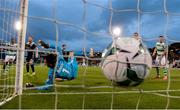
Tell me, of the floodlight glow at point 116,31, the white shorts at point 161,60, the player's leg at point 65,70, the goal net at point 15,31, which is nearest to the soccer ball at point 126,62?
the floodlight glow at point 116,31

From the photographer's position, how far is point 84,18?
22.0ft

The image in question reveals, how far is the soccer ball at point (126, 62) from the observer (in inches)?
246

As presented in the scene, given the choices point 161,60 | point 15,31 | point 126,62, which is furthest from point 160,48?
point 126,62

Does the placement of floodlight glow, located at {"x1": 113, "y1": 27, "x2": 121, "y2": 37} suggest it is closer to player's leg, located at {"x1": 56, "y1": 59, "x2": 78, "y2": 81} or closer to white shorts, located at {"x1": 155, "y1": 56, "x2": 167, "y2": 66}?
player's leg, located at {"x1": 56, "y1": 59, "x2": 78, "y2": 81}

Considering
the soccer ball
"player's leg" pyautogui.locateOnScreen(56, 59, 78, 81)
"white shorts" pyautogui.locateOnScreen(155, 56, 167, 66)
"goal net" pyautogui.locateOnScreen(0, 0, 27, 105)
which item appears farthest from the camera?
"white shorts" pyautogui.locateOnScreen(155, 56, 167, 66)

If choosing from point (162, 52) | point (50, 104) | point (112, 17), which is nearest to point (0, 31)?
point (50, 104)

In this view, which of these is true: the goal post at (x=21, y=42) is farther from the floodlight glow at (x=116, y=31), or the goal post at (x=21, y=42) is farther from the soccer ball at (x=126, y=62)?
the soccer ball at (x=126, y=62)

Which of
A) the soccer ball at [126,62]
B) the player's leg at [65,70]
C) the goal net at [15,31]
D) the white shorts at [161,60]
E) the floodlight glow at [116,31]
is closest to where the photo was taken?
the soccer ball at [126,62]

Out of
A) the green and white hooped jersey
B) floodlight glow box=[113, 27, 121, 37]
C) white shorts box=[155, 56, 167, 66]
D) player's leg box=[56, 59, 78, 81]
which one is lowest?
player's leg box=[56, 59, 78, 81]

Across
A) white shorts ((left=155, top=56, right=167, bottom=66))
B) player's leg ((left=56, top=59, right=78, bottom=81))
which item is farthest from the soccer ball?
white shorts ((left=155, top=56, right=167, bottom=66))

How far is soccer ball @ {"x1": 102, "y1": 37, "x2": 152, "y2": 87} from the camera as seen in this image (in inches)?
246

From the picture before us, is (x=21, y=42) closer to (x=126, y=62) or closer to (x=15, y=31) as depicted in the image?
(x=15, y=31)

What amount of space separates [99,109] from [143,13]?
68.2 inches

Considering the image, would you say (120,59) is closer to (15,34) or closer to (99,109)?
(99,109)
